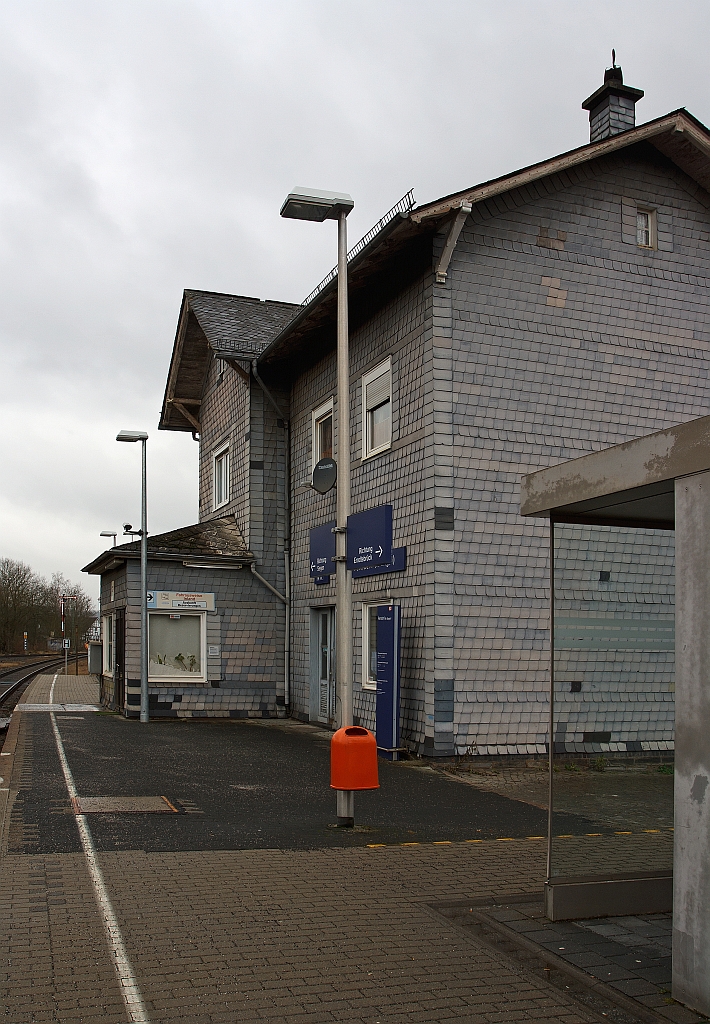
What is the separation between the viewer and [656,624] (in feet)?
20.3

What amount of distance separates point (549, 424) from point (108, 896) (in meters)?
10.1

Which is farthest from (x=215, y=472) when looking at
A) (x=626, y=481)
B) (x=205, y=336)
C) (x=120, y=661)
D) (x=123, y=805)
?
(x=626, y=481)

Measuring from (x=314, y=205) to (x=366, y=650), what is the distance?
797 cm

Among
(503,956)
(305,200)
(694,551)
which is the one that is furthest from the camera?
(305,200)

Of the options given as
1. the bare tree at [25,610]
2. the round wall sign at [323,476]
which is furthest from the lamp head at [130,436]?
the bare tree at [25,610]

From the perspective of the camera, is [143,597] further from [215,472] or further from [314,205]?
[314,205]

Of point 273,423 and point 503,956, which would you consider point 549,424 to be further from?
point 503,956

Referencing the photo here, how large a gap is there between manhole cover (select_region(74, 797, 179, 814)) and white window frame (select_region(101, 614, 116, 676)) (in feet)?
39.9

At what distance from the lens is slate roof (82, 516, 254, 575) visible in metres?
19.9

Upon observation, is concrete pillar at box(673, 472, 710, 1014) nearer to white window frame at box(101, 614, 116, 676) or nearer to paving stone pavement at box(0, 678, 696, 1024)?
paving stone pavement at box(0, 678, 696, 1024)

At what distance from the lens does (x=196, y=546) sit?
20438 mm

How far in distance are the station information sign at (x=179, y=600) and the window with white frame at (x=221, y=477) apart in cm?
349

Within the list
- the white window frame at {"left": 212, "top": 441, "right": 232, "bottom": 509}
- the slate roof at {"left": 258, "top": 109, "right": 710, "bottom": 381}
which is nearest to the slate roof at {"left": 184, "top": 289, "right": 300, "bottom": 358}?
the white window frame at {"left": 212, "top": 441, "right": 232, "bottom": 509}

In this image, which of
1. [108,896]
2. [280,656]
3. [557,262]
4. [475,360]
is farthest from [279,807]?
[280,656]
